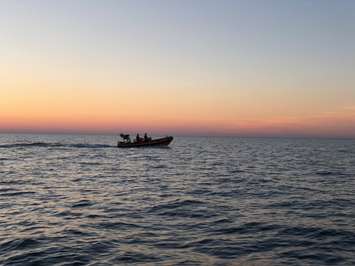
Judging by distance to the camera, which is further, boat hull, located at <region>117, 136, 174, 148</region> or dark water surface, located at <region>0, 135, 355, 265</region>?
boat hull, located at <region>117, 136, 174, 148</region>

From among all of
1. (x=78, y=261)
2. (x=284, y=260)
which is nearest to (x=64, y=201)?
→ (x=78, y=261)

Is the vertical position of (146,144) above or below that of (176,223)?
above

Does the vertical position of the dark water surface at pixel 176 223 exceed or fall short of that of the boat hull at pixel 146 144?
it falls short

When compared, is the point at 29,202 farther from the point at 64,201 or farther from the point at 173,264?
the point at 173,264

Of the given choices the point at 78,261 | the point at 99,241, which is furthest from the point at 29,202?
the point at 78,261

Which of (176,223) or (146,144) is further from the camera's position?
(146,144)

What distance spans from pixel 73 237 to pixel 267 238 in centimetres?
590

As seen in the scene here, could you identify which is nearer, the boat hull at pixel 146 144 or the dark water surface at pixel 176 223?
the dark water surface at pixel 176 223

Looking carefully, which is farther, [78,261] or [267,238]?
[267,238]

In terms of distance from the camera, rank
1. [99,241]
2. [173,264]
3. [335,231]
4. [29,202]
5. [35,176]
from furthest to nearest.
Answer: [35,176], [29,202], [335,231], [99,241], [173,264]

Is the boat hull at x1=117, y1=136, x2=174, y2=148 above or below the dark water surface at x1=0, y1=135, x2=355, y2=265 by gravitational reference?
above

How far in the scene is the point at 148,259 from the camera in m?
10.2

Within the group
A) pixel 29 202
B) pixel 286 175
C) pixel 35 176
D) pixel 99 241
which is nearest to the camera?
pixel 99 241

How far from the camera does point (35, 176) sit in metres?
29.8
